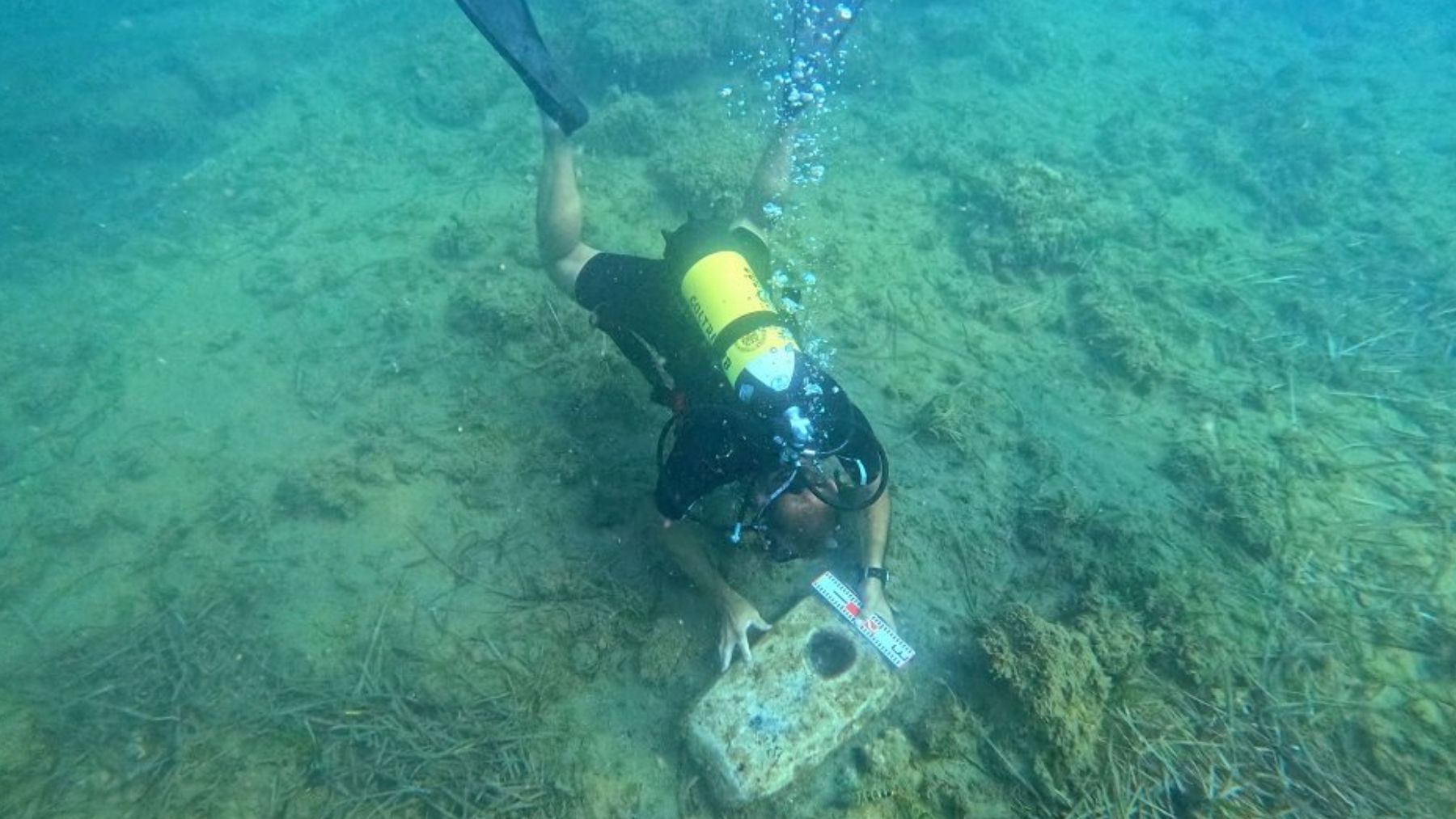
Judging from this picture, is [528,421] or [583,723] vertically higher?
[528,421]

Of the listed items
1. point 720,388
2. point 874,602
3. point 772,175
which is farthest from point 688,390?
point 772,175

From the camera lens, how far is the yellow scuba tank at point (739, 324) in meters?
3.92

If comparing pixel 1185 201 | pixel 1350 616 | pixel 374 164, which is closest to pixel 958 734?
pixel 1350 616

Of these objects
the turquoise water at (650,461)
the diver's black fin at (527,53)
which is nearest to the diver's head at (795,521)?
the turquoise water at (650,461)

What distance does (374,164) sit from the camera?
417 inches

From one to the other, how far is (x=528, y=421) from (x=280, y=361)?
11.0ft

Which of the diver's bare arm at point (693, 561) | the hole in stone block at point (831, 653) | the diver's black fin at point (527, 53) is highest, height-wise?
the diver's black fin at point (527, 53)

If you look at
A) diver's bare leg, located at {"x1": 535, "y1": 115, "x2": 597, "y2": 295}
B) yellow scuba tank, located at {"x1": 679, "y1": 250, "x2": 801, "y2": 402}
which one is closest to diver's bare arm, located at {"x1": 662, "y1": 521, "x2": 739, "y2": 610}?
yellow scuba tank, located at {"x1": 679, "y1": 250, "x2": 801, "y2": 402}

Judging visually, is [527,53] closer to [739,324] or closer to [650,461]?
[739,324]

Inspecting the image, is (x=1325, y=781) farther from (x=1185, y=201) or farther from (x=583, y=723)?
(x=1185, y=201)

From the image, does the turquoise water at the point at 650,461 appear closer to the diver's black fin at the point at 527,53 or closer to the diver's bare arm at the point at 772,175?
the diver's bare arm at the point at 772,175

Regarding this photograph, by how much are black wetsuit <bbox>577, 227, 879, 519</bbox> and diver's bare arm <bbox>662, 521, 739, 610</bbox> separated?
343mm

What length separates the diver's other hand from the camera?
4410mm

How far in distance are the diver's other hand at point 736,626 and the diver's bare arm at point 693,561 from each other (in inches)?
1.9
